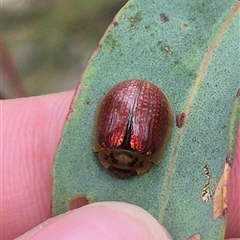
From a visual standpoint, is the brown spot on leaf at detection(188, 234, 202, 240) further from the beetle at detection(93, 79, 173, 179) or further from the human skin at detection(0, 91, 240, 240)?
the human skin at detection(0, 91, 240, 240)

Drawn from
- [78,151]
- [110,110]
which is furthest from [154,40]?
[78,151]

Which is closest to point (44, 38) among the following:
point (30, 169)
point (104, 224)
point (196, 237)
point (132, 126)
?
point (30, 169)

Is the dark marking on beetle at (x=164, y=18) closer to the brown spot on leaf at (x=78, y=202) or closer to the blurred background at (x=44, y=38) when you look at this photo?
the brown spot on leaf at (x=78, y=202)

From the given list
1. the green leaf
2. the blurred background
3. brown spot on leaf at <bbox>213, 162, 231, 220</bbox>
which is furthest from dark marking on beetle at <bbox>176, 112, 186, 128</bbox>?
the blurred background

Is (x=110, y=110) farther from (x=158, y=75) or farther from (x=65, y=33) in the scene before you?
(x=65, y=33)

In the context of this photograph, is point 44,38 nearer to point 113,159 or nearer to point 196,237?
point 113,159

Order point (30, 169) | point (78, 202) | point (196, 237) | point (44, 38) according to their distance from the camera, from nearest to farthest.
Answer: point (196, 237) → point (78, 202) → point (30, 169) → point (44, 38)
